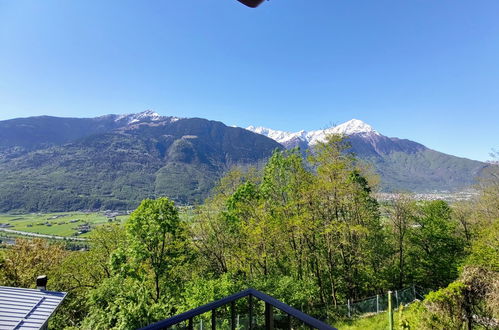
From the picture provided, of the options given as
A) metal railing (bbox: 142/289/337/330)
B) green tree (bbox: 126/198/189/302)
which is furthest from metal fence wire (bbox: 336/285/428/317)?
metal railing (bbox: 142/289/337/330)

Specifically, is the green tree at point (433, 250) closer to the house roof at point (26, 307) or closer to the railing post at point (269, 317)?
the railing post at point (269, 317)

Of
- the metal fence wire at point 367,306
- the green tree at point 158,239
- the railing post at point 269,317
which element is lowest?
the metal fence wire at point 367,306

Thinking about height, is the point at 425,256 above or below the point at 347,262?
below

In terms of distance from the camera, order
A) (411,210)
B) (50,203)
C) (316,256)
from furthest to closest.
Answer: (50,203) → (411,210) → (316,256)

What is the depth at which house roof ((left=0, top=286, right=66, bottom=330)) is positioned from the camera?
6570 millimetres

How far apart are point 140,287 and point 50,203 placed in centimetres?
15639

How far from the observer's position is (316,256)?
16.5 m

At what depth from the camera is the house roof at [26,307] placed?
6570 millimetres

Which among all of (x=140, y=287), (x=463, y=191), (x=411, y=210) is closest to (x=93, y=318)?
(x=140, y=287)

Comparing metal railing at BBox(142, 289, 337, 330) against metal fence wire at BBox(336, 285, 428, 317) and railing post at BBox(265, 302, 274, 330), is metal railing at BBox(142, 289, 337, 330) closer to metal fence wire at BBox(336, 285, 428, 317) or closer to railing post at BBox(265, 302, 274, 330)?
railing post at BBox(265, 302, 274, 330)

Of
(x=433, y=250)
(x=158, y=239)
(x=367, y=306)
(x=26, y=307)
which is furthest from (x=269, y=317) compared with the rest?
(x=433, y=250)

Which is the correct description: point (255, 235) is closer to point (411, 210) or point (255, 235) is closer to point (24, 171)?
point (411, 210)

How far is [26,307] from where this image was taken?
729cm

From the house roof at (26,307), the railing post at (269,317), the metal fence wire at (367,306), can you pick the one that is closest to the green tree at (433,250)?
the metal fence wire at (367,306)
